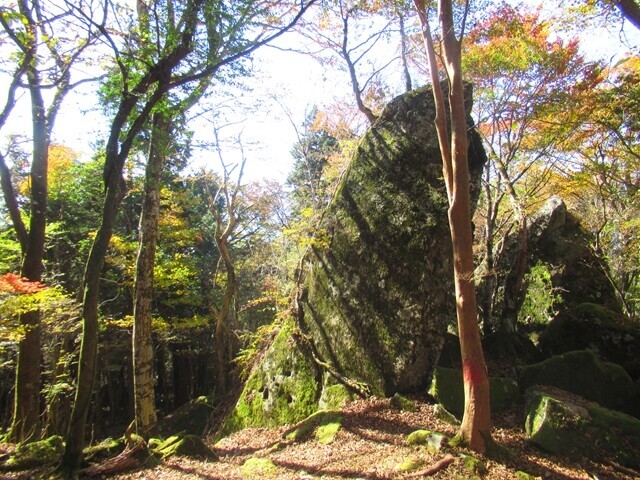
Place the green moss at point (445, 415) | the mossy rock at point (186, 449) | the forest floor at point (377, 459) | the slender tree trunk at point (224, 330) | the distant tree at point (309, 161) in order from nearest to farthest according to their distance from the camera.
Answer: the forest floor at point (377, 459)
the mossy rock at point (186, 449)
the green moss at point (445, 415)
the slender tree trunk at point (224, 330)
the distant tree at point (309, 161)

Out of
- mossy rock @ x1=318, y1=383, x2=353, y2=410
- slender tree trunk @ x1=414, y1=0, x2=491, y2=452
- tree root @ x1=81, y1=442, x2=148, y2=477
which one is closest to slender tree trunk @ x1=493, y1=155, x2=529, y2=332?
slender tree trunk @ x1=414, y1=0, x2=491, y2=452

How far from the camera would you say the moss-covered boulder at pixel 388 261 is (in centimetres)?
788

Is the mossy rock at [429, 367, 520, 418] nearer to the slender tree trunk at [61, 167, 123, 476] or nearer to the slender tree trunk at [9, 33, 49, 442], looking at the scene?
the slender tree trunk at [61, 167, 123, 476]

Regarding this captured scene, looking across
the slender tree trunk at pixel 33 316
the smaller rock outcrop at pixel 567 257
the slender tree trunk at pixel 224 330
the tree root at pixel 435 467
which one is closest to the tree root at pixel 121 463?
the slender tree trunk at pixel 33 316

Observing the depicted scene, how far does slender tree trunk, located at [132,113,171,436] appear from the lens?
27.7 feet

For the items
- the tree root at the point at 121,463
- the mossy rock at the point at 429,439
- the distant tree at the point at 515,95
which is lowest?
the mossy rock at the point at 429,439

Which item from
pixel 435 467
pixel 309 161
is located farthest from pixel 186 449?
pixel 309 161

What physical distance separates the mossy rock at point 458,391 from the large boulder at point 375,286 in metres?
0.45

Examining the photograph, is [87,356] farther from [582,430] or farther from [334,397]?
[582,430]

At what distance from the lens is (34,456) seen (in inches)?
209

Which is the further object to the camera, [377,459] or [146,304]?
[146,304]

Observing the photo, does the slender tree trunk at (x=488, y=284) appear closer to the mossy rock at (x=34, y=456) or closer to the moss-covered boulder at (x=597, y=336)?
the moss-covered boulder at (x=597, y=336)

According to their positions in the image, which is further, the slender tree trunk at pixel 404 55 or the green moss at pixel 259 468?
the slender tree trunk at pixel 404 55

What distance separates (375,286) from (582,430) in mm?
4208
